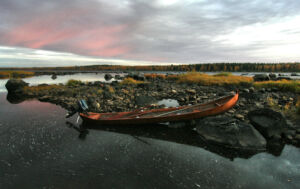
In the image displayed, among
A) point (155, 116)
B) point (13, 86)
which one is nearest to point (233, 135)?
point (155, 116)

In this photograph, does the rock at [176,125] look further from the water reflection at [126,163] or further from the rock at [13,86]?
the rock at [13,86]

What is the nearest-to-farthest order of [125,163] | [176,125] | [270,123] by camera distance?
[125,163], [270,123], [176,125]

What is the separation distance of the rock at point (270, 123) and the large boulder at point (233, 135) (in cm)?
80

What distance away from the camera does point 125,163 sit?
6742mm

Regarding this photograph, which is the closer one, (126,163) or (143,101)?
(126,163)

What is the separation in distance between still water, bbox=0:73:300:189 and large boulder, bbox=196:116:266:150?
629 mm

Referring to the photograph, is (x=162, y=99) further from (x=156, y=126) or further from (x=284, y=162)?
(x=284, y=162)

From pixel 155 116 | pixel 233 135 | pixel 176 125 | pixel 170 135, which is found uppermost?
pixel 155 116

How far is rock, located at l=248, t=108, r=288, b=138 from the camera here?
27.4ft

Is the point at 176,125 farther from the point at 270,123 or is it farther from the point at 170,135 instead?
the point at 270,123

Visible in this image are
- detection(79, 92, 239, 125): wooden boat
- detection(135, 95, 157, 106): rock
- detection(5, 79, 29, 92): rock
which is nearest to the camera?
detection(79, 92, 239, 125): wooden boat

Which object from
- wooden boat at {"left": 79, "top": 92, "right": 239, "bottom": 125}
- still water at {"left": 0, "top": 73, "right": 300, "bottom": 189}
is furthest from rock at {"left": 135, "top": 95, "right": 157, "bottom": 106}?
still water at {"left": 0, "top": 73, "right": 300, "bottom": 189}

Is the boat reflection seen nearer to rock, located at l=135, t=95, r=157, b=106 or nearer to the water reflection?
the water reflection

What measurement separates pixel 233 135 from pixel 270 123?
104 inches
